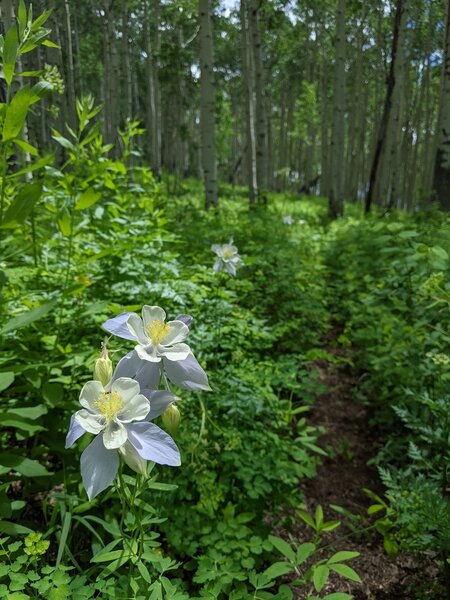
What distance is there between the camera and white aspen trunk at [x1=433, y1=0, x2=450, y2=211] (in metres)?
7.14

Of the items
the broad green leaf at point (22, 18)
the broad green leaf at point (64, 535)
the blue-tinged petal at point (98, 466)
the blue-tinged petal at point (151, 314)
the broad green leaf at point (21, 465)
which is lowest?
the broad green leaf at point (64, 535)

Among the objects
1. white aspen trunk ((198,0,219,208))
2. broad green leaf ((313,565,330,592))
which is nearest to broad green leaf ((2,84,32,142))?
broad green leaf ((313,565,330,592))

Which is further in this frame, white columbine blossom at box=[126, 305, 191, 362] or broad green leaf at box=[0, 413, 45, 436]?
broad green leaf at box=[0, 413, 45, 436]

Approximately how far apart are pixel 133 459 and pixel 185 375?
22cm

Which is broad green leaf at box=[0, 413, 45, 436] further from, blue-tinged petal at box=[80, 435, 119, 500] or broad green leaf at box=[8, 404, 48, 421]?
Answer: blue-tinged petal at box=[80, 435, 119, 500]

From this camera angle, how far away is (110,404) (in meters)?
0.87

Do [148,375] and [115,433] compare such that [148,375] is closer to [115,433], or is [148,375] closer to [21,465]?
[115,433]

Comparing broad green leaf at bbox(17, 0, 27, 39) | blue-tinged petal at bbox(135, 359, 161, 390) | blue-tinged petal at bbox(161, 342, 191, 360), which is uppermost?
broad green leaf at bbox(17, 0, 27, 39)

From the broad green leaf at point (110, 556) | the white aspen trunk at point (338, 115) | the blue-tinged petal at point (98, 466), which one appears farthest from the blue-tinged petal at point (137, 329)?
the white aspen trunk at point (338, 115)

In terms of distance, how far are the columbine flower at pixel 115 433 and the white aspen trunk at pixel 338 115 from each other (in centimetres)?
980

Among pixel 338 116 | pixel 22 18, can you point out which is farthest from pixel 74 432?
pixel 338 116

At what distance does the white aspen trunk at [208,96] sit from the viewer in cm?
693

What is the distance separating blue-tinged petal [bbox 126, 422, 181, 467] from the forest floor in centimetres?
117

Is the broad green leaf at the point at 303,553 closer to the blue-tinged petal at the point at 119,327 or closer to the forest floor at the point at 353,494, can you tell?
the forest floor at the point at 353,494
